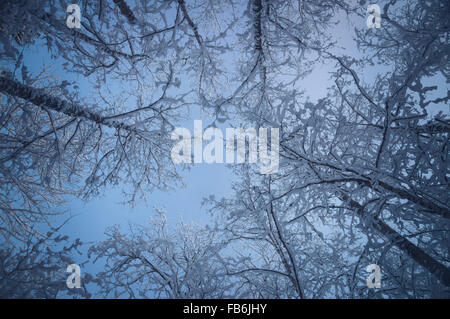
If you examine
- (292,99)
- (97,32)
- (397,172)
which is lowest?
(397,172)

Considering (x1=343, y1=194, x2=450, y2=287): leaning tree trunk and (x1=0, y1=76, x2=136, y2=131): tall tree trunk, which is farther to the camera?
(x1=0, y1=76, x2=136, y2=131): tall tree trunk

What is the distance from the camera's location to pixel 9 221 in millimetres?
4406

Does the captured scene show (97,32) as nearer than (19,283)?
No

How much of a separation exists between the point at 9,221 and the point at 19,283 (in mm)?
3320

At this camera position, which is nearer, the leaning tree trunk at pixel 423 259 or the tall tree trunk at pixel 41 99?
the leaning tree trunk at pixel 423 259

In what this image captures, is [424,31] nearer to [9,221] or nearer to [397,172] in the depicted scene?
[397,172]

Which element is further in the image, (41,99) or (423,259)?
(41,99)

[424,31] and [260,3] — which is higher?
[260,3]

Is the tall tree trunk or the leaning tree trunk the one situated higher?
the tall tree trunk

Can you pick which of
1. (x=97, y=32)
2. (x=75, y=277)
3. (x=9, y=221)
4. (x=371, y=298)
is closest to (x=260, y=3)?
(x=97, y=32)

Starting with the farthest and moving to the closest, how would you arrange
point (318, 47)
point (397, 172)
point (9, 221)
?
point (9, 221), point (318, 47), point (397, 172)

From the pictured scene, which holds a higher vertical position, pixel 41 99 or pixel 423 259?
pixel 41 99

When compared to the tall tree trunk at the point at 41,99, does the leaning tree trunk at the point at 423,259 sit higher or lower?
lower
